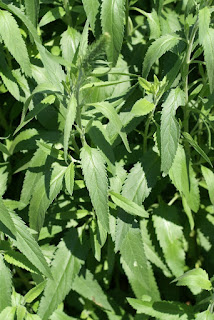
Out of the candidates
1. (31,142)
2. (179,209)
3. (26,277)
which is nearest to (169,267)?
(179,209)

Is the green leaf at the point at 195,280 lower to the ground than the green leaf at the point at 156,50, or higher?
lower

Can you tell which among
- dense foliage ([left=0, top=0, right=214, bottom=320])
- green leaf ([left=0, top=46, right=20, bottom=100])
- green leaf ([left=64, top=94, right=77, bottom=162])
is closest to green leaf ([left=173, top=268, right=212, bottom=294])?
dense foliage ([left=0, top=0, right=214, bottom=320])

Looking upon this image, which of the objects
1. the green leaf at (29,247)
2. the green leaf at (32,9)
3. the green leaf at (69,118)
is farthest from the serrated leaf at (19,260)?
the green leaf at (32,9)

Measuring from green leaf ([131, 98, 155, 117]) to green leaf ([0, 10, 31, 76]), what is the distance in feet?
2.37

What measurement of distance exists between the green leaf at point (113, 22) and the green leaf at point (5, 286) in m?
1.47

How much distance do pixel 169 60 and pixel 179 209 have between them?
1283 mm

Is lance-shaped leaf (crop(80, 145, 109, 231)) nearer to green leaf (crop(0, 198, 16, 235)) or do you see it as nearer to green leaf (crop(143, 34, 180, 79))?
green leaf (crop(0, 198, 16, 235))

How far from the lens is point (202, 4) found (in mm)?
2818

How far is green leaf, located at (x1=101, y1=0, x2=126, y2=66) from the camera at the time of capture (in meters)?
2.87

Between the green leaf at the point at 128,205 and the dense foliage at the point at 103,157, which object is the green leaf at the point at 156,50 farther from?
the green leaf at the point at 128,205

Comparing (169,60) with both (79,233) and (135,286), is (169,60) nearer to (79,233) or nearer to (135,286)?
(79,233)

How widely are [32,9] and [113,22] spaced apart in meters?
0.54

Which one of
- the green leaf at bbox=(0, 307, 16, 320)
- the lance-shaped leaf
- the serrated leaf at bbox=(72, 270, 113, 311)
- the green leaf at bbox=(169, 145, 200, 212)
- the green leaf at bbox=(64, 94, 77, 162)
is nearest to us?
the green leaf at bbox=(64, 94, 77, 162)

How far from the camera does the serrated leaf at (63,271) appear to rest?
10.4ft
